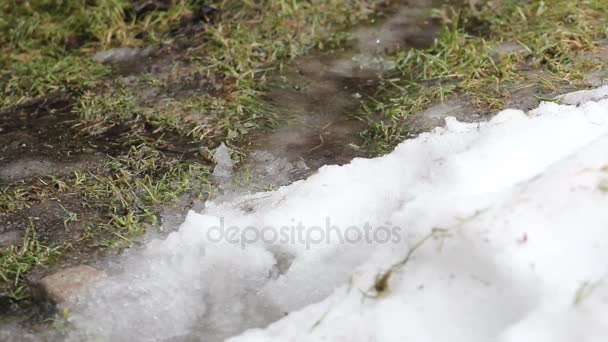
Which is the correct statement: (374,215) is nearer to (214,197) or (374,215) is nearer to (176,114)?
(214,197)

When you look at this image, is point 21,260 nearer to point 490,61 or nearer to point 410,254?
point 410,254

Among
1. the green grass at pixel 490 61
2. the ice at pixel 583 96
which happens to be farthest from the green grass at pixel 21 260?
the ice at pixel 583 96

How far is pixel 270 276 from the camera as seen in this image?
260cm

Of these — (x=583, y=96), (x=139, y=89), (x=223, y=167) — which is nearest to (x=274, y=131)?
(x=223, y=167)

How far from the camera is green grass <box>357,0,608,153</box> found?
3594 mm

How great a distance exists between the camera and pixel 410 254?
2.28m

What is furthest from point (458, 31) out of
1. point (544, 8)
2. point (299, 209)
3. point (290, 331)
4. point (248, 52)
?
point (290, 331)
